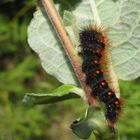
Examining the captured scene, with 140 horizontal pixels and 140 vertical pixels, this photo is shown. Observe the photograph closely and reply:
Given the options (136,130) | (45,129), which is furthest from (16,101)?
(136,130)

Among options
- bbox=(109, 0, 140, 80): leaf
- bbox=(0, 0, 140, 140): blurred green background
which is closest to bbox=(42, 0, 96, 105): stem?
bbox=(109, 0, 140, 80): leaf

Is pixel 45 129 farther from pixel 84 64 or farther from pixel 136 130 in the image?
pixel 84 64

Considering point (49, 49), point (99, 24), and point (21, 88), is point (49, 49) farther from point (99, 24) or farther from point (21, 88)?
point (21, 88)

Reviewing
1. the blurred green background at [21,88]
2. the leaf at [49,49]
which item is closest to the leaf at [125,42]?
the leaf at [49,49]

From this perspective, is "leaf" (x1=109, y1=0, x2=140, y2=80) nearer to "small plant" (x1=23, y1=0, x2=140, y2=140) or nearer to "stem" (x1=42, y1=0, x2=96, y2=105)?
Result: "small plant" (x1=23, y1=0, x2=140, y2=140)

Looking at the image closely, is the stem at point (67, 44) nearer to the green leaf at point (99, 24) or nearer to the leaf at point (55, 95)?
the leaf at point (55, 95)

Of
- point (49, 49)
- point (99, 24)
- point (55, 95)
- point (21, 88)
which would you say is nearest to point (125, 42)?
point (99, 24)
